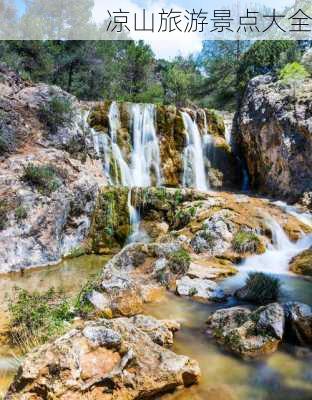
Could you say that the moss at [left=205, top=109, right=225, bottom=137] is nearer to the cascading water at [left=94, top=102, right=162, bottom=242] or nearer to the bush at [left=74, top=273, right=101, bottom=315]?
the cascading water at [left=94, top=102, right=162, bottom=242]

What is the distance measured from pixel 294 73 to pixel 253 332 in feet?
47.9

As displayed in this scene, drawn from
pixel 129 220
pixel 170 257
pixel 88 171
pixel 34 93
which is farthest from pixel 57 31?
pixel 170 257

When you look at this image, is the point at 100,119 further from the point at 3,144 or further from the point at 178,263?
the point at 178,263

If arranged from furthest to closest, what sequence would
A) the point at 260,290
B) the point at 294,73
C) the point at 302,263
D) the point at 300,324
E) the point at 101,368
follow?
the point at 294,73 < the point at 302,263 < the point at 260,290 < the point at 300,324 < the point at 101,368

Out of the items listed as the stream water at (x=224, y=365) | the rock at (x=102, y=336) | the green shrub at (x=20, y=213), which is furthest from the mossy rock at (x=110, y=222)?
the rock at (x=102, y=336)

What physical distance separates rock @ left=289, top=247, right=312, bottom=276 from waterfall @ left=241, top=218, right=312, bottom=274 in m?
0.19

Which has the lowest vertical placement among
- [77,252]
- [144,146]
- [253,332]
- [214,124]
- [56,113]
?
[77,252]

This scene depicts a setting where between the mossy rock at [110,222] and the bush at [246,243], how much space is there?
396 centimetres

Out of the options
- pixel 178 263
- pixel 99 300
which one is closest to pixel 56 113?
pixel 178 263

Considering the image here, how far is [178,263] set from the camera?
9.44 meters

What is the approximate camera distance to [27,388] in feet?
12.9

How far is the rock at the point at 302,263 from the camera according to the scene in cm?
1016

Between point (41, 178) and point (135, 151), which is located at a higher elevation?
point (135, 151)

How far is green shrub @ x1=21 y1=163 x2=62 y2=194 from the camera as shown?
11844 mm
